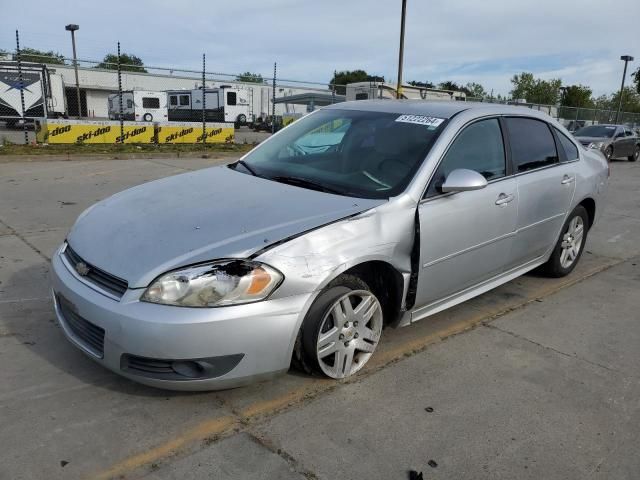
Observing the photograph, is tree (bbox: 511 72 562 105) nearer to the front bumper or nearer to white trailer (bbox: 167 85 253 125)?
white trailer (bbox: 167 85 253 125)

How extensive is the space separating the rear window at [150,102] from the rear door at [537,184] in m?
30.1

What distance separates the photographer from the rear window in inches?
1232

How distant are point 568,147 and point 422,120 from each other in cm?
187

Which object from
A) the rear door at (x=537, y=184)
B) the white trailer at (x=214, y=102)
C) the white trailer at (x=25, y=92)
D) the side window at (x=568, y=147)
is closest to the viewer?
the rear door at (x=537, y=184)

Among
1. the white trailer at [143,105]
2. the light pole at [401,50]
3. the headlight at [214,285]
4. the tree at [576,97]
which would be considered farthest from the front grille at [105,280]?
the tree at [576,97]

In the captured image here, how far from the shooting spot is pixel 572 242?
16.1 ft

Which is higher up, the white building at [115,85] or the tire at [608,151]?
the white building at [115,85]

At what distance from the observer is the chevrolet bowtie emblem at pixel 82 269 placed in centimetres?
274

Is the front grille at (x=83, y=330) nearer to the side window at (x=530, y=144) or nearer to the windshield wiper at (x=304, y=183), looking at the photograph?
the windshield wiper at (x=304, y=183)

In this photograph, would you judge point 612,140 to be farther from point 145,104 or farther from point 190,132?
point 145,104

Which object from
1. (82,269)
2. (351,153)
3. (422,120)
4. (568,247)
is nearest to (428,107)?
(422,120)

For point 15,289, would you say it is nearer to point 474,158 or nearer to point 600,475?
point 474,158

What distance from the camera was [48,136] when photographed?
1424cm

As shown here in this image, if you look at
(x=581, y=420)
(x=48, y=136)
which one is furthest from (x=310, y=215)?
(x=48, y=136)
